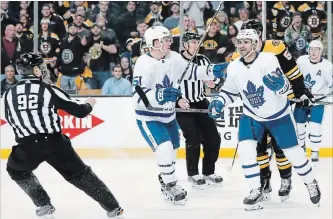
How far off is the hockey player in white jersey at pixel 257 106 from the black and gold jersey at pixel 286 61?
282mm

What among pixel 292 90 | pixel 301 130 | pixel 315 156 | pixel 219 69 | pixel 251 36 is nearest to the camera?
pixel 251 36

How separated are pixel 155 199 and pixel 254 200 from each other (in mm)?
857

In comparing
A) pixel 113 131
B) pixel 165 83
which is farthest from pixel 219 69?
pixel 113 131

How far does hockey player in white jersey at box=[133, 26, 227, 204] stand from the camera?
470cm

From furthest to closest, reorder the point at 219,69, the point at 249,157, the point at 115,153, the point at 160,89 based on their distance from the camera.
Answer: the point at 115,153, the point at 219,69, the point at 160,89, the point at 249,157

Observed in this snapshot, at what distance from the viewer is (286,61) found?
182 inches

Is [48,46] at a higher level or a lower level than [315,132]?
higher

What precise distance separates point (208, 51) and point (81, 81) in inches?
52.2

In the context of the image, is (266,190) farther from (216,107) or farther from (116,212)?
(116,212)

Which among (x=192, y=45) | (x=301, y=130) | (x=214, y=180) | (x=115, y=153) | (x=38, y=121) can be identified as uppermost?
(x=192, y=45)

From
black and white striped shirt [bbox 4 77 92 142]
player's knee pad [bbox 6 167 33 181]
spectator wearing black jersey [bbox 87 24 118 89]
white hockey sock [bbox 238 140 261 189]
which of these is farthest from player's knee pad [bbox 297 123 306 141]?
player's knee pad [bbox 6 167 33 181]

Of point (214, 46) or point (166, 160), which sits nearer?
point (166, 160)

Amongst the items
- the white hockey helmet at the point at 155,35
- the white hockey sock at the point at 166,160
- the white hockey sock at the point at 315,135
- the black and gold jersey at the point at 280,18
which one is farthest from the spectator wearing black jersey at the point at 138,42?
the white hockey sock at the point at 166,160

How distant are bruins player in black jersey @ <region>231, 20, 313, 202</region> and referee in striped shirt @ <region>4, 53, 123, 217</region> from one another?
112 centimetres
